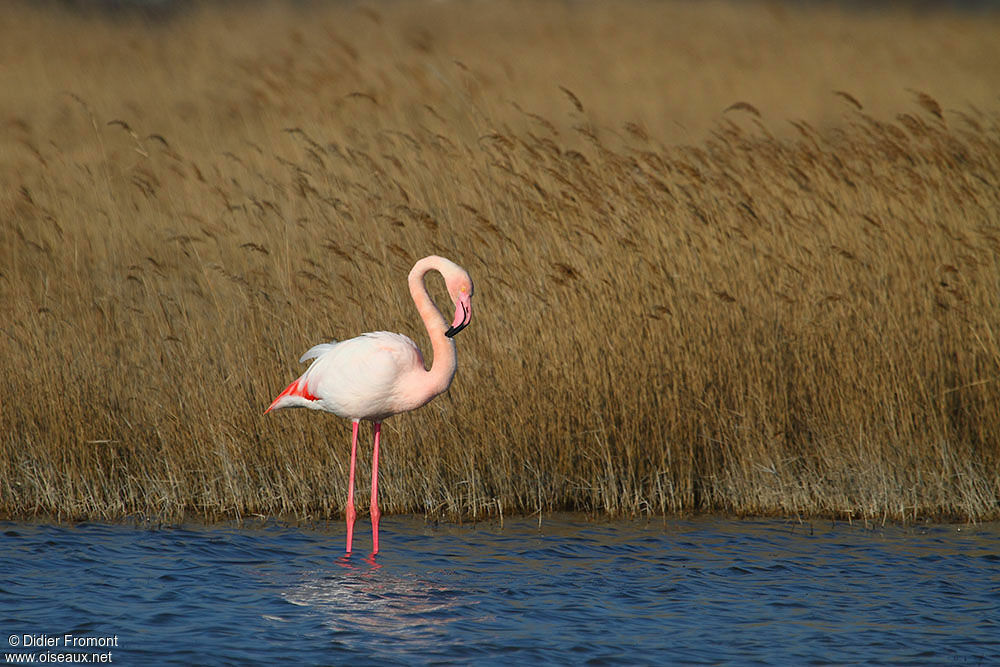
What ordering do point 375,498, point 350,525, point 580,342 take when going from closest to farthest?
point 350,525 < point 375,498 < point 580,342

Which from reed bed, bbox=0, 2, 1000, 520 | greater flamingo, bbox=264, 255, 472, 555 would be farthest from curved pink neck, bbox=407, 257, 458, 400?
reed bed, bbox=0, 2, 1000, 520

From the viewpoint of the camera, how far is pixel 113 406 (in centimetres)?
687

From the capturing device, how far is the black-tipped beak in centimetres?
525

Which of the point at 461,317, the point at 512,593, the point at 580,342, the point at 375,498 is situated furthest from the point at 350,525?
the point at 580,342

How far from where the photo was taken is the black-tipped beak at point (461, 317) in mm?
5250

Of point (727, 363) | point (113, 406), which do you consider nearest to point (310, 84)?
point (113, 406)

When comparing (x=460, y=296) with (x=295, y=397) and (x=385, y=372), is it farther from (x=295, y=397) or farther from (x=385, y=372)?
(x=295, y=397)

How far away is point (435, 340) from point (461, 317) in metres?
0.57

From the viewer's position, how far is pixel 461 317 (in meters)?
5.28

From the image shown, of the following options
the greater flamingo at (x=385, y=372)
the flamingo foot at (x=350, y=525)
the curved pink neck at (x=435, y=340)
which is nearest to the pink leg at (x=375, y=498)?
the greater flamingo at (x=385, y=372)

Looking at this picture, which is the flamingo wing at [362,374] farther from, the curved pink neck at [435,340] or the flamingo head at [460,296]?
the flamingo head at [460,296]

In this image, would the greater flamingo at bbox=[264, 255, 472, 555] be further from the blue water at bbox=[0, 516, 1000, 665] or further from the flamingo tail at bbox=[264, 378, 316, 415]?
the blue water at bbox=[0, 516, 1000, 665]

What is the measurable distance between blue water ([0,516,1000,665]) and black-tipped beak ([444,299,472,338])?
4.01 feet

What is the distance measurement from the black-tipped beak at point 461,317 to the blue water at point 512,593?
4.01ft
